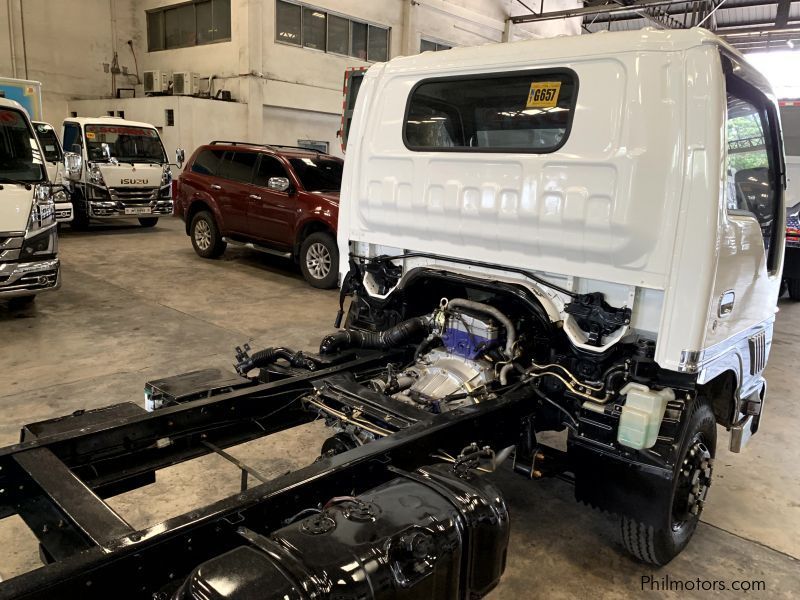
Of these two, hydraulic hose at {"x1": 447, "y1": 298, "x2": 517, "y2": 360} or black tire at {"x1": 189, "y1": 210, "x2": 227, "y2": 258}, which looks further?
black tire at {"x1": 189, "y1": 210, "x2": 227, "y2": 258}

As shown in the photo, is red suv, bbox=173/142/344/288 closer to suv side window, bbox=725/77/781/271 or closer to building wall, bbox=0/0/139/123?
suv side window, bbox=725/77/781/271

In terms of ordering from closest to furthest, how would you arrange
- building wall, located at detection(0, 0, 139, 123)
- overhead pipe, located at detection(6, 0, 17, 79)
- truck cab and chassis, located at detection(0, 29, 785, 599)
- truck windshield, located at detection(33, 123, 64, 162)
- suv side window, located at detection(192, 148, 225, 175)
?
truck cab and chassis, located at detection(0, 29, 785, 599) → suv side window, located at detection(192, 148, 225, 175) → truck windshield, located at detection(33, 123, 64, 162) → overhead pipe, located at detection(6, 0, 17, 79) → building wall, located at detection(0, 0, 139, 123)

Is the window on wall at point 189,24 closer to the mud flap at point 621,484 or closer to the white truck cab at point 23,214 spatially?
the white truck cab at point 23,214

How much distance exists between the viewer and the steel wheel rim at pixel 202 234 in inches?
407

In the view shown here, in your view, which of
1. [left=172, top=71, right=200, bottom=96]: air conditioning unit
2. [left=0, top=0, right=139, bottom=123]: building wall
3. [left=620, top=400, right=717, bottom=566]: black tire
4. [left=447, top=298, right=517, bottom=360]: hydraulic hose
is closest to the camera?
[left=620, top=400, right=717, bottom=566]: black tire

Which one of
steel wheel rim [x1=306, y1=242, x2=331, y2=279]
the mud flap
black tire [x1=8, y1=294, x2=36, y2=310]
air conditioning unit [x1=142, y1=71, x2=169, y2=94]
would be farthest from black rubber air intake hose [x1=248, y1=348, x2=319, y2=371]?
air conditioning unit [x1=142, y1=71, x2=169, y2=94]

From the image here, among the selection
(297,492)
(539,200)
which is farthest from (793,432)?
(297,492)

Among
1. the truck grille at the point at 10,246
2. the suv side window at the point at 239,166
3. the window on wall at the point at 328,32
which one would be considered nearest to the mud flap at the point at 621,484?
the truck grille at the point at 10,246

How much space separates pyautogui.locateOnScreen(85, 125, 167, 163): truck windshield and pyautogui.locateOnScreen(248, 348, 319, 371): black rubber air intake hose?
35.3 feet

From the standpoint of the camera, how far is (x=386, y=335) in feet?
11.4

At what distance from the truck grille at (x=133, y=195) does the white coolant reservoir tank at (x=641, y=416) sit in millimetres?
12157

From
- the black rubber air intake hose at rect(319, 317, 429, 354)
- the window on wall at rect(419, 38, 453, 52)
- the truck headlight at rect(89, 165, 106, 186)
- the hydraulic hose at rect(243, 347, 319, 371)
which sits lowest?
the hydraulic hose at rect(243, 347, 319, 371)

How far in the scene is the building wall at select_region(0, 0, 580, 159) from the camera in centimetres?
1537

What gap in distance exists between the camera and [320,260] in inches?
337
